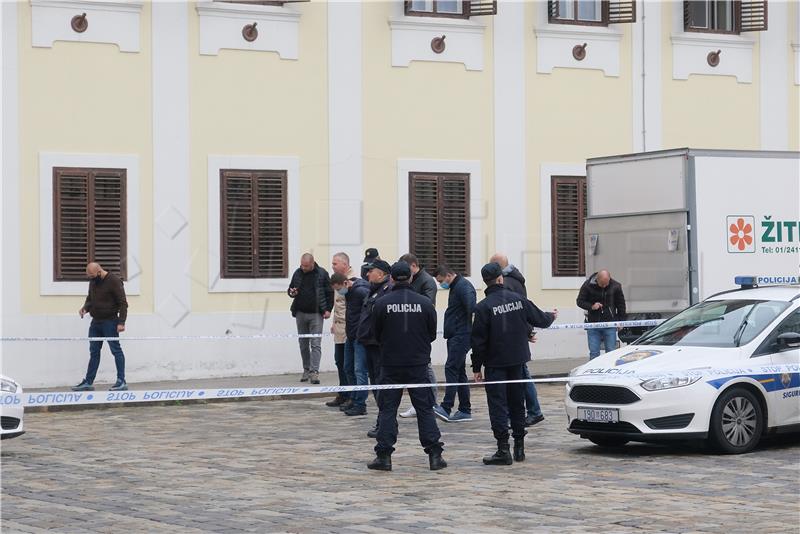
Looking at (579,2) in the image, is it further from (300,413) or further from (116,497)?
(116,497)

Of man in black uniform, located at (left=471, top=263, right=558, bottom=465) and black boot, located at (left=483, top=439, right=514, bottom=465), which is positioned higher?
man in black uniform, located at (left=471, top=263, right=558, bottom=465)

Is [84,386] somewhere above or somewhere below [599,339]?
below

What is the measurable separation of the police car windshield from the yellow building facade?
29.5 feet

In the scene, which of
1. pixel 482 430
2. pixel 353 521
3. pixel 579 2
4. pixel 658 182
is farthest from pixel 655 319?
pixel 353 521

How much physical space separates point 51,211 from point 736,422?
11417 mm

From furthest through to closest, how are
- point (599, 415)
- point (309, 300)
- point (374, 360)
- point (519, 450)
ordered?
point (309, 300), point (374, 360), point (599, 415), point (519, 450)

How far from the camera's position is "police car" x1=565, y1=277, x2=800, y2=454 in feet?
40.5

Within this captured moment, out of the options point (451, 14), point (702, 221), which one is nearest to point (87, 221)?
point (451, 14)

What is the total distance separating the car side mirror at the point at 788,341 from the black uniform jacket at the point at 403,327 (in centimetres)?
321

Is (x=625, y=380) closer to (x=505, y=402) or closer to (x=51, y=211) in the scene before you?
(x=505, y=402)

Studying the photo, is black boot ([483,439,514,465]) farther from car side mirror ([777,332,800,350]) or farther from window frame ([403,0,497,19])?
window frame ([403,0,497,19])

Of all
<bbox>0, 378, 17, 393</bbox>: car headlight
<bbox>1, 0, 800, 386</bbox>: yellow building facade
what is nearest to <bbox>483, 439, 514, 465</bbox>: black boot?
<bbox>0, 378, 17, 393</bbox>: car headlight

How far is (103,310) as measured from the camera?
19.6 metres

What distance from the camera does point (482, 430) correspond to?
48.9 feet
